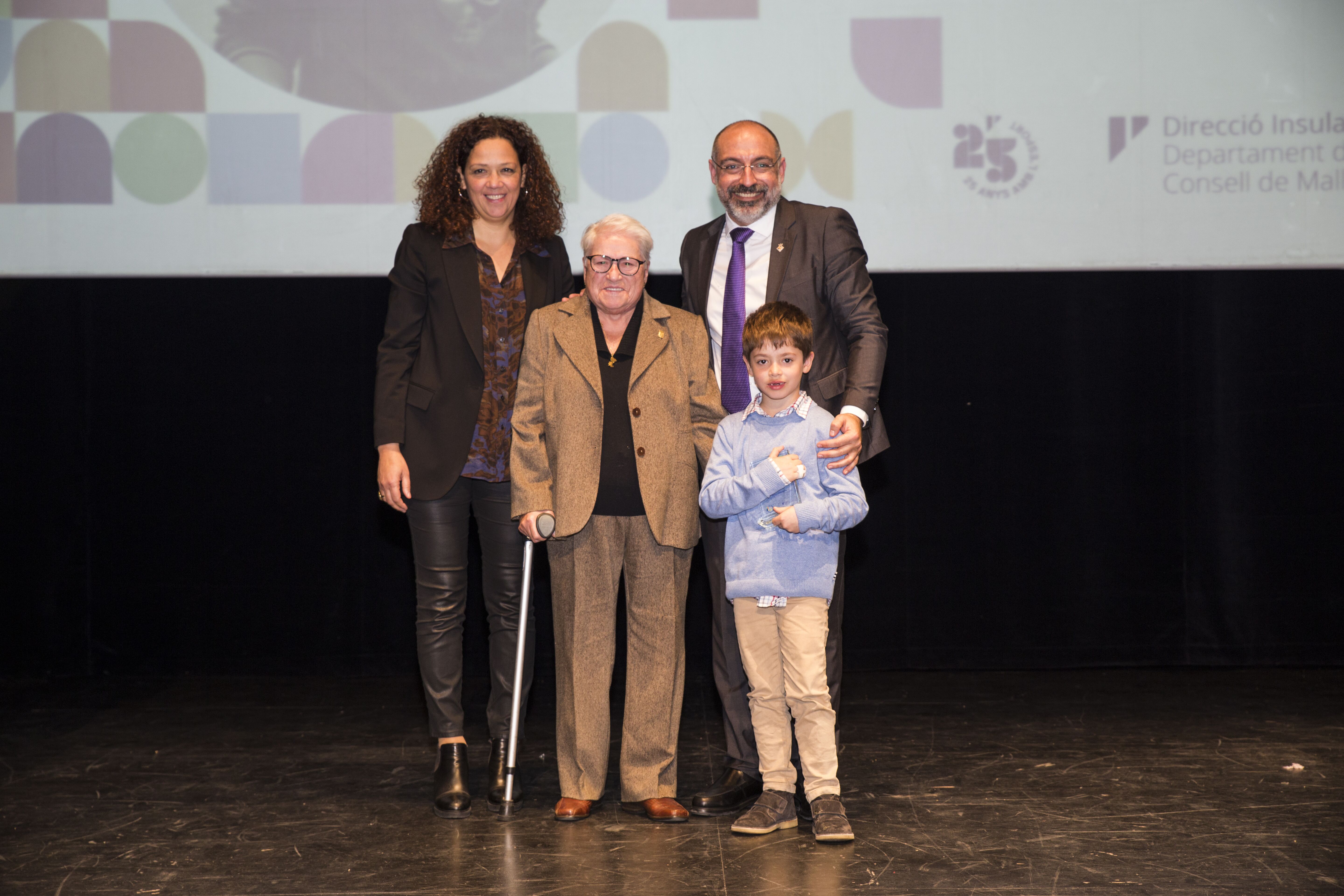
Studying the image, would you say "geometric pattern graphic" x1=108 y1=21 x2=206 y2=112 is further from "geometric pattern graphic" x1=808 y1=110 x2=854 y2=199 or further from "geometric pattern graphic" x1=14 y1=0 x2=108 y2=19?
"geometric pattern graphic" x1=808 y1=110 x2=854 y2=199

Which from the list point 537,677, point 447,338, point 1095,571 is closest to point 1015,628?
point 1095,571

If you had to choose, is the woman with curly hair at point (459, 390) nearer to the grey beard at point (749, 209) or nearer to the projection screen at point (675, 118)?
the grey beard at point (749, 209)

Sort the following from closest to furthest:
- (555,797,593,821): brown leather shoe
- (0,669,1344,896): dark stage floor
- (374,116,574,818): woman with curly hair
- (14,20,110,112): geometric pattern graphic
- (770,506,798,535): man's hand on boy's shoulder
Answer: (0,669,1344,896): dark stage floor → (770,506,798,535): man's hand on boy's shoulder → (555,797,593,821): brown leather shoe → (374,116,574,818): woman with curly hair → (14,20,110,112): geometric pattern graphic

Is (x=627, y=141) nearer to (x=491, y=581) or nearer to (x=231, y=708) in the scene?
(x=491, y=581)

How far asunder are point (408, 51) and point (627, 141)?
81cm

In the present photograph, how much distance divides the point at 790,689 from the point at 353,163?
254 centimetres

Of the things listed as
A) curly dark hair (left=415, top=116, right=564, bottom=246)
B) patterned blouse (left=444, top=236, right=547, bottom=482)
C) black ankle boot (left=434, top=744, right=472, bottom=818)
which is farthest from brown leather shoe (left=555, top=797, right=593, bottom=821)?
curly dark hair (left=415, top=116, right=564, bottom=246)

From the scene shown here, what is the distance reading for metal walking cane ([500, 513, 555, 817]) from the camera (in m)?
2.60

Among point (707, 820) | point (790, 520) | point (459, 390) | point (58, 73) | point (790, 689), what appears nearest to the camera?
point (790, 520)

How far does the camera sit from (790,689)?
95.3 inches

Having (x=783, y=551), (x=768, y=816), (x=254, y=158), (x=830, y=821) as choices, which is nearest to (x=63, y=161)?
(x=254, y=158)

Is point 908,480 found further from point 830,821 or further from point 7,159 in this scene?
point 7,159

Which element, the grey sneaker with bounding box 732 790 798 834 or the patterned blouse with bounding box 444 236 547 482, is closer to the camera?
the grey sneaker with bounding box 732 790 798 834

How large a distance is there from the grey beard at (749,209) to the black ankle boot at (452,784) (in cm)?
141
